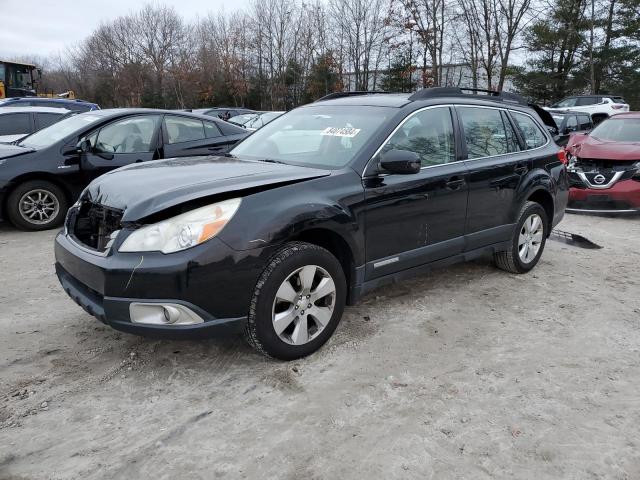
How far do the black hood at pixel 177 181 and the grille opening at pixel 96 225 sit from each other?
0.17 ft

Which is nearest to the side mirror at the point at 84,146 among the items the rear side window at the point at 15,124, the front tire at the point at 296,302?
the rear side window at the point at 15,124

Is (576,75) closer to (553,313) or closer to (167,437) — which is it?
(553,313)

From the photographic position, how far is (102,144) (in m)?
6.75

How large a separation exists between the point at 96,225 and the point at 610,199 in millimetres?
7629

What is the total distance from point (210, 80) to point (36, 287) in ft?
136

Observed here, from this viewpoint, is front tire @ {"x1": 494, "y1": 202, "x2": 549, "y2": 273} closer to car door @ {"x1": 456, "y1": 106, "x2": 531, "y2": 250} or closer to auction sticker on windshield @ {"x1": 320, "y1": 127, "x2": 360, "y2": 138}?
car door @ {"x1": 456, "y1": 106, "x2": 531, "y2": 250}

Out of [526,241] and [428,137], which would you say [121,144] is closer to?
[428,137]

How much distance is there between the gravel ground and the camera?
2383 mm

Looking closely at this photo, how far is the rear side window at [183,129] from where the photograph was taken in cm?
714

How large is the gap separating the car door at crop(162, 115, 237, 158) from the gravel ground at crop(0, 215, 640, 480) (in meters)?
3.23

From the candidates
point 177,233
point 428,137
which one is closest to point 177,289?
point 177,233

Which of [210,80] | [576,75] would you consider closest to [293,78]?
[210,80]

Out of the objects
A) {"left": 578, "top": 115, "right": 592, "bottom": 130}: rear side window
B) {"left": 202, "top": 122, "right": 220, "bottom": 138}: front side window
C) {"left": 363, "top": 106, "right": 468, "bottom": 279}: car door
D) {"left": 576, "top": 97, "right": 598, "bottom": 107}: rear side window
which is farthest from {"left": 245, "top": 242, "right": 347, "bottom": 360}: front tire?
{"left": 576, "top": 97, "right": 598, "bottom": 107}: rear side window

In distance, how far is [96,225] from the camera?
318 cm
